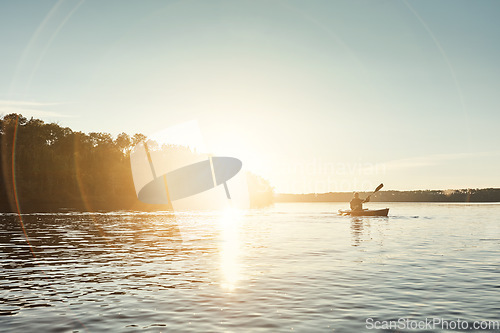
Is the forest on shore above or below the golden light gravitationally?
above

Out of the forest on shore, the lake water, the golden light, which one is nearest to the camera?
the lake water

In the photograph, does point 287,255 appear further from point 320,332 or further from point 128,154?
point 128,154

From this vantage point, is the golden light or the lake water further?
the golden light

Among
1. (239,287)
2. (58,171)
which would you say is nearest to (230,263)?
(239,287)

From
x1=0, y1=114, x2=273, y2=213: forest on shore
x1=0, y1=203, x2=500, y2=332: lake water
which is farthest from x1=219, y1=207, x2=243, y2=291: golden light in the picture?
x1=0, y1=114, x2=273, y2=213: forest on shore

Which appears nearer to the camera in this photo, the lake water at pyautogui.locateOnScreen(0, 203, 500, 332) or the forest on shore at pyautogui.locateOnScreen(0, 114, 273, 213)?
the lake water at pyautogui.locateOnScreen(0, 203, 500, 332)

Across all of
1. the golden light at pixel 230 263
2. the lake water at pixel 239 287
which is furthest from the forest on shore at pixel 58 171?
the lake water at pixel 239 287

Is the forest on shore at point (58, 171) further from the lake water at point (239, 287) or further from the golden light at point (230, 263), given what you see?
the lake water at point (239, 287)

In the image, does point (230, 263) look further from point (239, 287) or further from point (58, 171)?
point (58, 171)

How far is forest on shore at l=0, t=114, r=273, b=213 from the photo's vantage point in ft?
418

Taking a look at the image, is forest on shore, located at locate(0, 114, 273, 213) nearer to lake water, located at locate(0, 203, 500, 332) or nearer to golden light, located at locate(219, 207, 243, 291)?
golden light, located at locate(219, 207, 243, 291)

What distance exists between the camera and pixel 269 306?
15469mm

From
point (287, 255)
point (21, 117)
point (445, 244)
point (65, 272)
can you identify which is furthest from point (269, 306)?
point (21, 117)

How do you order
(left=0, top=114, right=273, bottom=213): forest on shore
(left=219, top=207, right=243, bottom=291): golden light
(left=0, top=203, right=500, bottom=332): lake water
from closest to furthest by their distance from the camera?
(left=0, top=203, right=500, bottom=332): lake water
(left=219, top=207, right=243, bottom=291): golden light
(left=0, top=114, right=273, bottom=213): forest on shore
